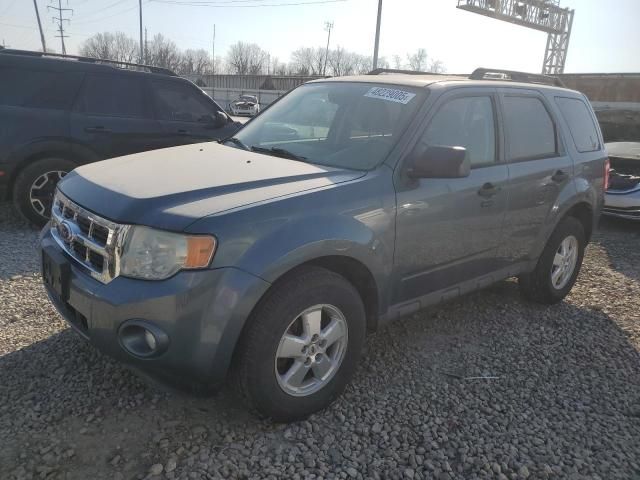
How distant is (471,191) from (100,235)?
2265 mm

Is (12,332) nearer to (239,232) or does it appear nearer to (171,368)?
(171,368)

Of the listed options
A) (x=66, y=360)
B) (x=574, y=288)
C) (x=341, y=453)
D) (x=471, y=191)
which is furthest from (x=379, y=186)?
(x=574, y=288)

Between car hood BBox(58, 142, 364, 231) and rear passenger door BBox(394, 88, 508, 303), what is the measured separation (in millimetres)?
468

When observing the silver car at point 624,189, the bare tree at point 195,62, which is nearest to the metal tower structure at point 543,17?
the silver car at point 624,189

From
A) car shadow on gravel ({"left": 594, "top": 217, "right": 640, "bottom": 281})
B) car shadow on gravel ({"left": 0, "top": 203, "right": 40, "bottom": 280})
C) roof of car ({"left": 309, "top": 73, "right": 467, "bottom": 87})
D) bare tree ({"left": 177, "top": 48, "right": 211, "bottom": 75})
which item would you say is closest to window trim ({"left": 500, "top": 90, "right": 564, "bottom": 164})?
roof of car ({"left": 309, "top": 73, "right": 467, "bottom": 87})

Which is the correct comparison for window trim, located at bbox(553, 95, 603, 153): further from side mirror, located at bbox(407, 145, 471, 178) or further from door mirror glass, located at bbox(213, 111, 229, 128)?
door mirror glass, located at bbox(213, 111, 229, 128)

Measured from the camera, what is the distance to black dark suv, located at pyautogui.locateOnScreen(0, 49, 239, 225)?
5.72 metres

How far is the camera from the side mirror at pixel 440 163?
294 cm

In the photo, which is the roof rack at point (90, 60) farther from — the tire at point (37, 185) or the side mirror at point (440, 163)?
the side mirror at point (440, 163)

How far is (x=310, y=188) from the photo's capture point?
108 inches

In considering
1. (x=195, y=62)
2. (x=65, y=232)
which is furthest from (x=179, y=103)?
(x=195, y=62)

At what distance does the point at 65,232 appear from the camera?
2.81 meters

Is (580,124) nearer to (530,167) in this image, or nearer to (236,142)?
(530,167)

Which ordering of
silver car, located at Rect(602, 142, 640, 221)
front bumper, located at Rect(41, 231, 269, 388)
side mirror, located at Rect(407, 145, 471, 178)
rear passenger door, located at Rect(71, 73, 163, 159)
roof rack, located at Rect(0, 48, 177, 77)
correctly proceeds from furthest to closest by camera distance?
silver car, located at Rect(602, 142, 640, 221) → rear passenger door, located at Rect(71, 73, 163, 159) → roof rack, located at Rect(0, 48, 177, 77) → side mirror, located at Rect(407, 145, 471, 178) → front bumper, located at Rect(41, 231, 269, 388)
